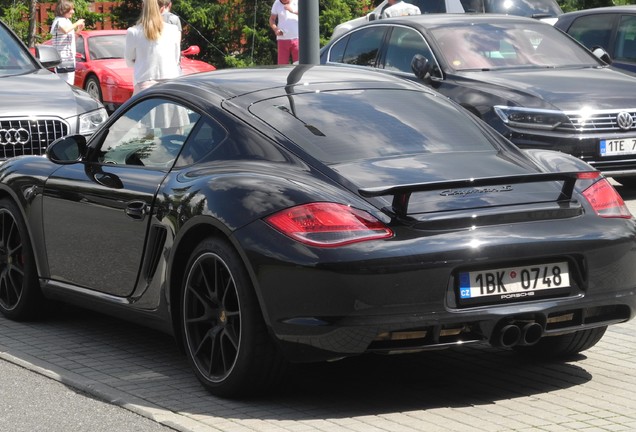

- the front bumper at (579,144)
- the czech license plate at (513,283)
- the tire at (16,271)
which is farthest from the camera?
the front bumper at (579,144)

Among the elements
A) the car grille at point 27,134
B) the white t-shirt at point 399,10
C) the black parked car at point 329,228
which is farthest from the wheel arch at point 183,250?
the white t-shirt at point 399,10

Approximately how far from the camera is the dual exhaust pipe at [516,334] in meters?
5.62

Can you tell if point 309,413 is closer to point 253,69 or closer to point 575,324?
point 575,324

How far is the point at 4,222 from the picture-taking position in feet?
25.9

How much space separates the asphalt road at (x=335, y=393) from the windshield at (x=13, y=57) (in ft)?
17.5

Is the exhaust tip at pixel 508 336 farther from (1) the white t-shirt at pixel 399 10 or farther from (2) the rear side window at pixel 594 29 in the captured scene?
(1) the white t-shirt at pixel 399 10

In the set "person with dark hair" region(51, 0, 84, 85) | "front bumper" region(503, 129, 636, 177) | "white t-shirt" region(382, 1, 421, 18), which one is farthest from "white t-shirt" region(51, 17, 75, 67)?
"front bumper" region(503, 129, 636, 177)

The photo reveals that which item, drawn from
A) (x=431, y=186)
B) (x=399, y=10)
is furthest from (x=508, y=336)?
(x=399, y=10)

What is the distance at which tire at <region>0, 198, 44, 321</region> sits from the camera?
7668 mm

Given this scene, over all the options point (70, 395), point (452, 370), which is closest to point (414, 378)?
point (452, 370)

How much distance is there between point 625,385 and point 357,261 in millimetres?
1502

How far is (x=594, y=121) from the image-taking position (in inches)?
464

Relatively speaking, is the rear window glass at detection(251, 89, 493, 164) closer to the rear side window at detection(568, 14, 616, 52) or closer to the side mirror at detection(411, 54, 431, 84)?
the side mirror at detection(411, 54, 431, 84)

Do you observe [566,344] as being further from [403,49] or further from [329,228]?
[403,49]
